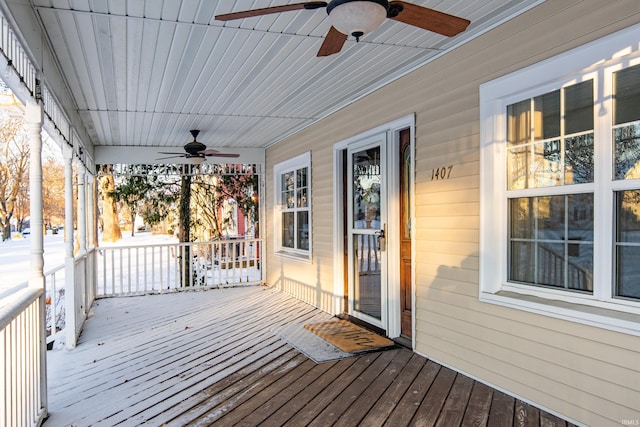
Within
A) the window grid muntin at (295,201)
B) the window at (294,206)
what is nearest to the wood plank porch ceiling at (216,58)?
the window at (294,206)

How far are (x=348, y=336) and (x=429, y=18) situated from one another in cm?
328

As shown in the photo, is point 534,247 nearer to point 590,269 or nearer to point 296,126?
point 590,269

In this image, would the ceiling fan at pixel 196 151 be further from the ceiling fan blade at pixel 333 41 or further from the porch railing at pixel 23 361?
the ceiling fan blade at pixel 333 41

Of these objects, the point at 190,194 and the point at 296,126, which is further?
the point at 190,194

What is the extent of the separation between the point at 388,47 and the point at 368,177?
166 centimetres

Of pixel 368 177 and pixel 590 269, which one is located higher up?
pixel 368 177

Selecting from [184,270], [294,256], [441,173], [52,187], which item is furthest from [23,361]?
[52,187]

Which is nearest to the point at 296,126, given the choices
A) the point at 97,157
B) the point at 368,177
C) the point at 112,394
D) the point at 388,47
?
the point at 368,177

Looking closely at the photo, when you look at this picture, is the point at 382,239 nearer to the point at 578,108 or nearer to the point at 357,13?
the point at 578,108

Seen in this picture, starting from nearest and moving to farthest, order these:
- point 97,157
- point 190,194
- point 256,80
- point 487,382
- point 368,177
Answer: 1. point 487,382
2. point 256,80
3. point 368,177
4. point 97,157
5. point 190,194

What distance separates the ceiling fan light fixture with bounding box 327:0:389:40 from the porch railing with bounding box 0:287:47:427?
2.16 meters

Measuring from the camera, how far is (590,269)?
258cm

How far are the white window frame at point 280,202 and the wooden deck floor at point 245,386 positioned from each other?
192 centimetres

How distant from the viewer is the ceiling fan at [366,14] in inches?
76.4
